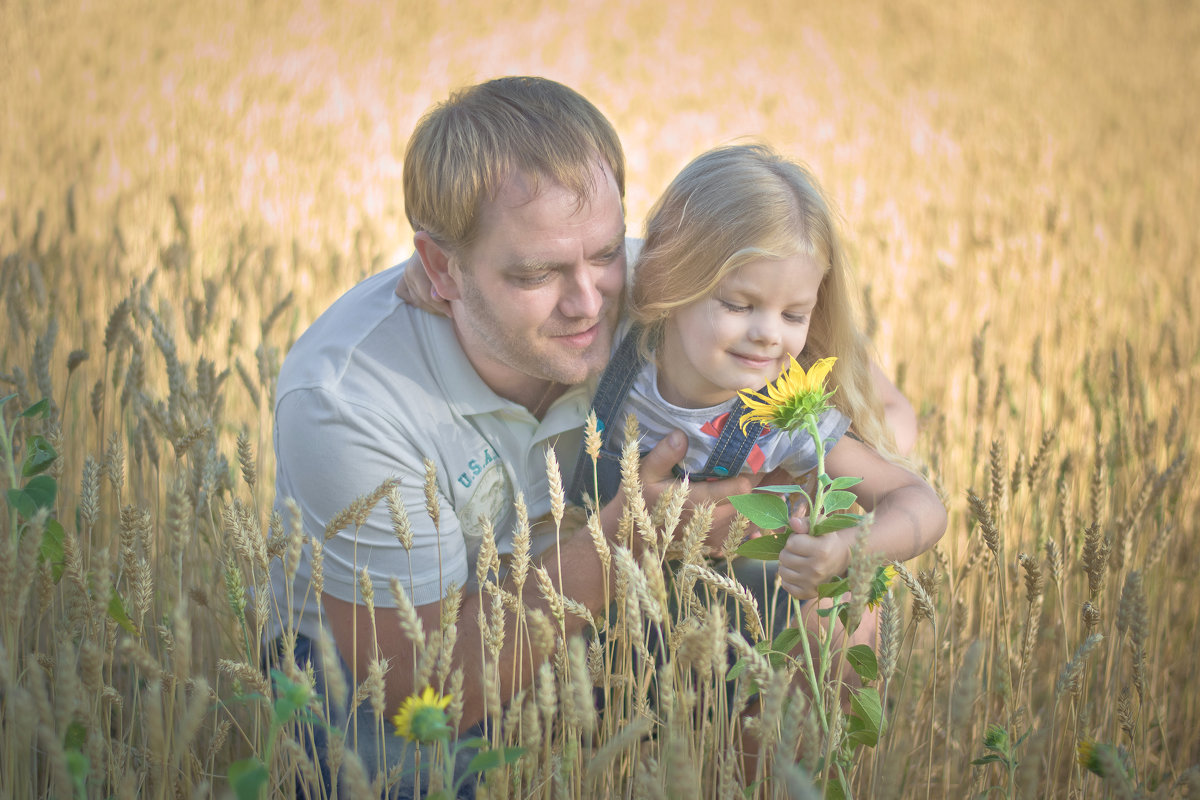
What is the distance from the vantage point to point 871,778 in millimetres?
1424

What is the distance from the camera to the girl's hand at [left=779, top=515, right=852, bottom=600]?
1304 millimetres

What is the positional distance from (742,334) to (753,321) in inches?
1.3

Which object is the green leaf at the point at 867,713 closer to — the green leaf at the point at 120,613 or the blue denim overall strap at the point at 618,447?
the blue denim overall strap at the point at 618,447

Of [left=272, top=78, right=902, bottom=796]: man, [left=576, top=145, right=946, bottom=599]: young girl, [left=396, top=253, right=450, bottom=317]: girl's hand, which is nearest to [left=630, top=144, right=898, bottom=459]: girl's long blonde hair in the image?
[left=576, top=145, right=946, bottom=599]: young girl

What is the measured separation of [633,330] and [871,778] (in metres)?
1.03

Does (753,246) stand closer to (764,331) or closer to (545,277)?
(764,331)

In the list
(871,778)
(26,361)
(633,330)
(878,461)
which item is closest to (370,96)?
(26,361)

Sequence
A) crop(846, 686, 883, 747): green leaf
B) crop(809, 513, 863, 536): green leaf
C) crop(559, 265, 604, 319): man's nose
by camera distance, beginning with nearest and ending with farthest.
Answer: crop(809, 513, 863, 536): green leaf
crop(846, 686, 883, 747): green leaf
crop(559, 265, 604, 319): man's nose

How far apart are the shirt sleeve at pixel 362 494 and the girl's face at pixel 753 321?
601mm

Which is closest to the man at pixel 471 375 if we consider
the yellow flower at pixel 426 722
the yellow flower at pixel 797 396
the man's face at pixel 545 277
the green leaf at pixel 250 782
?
the man's face at pixel 545 277

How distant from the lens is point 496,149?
1.93 meters

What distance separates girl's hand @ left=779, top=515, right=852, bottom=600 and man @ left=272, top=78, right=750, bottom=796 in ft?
1.48

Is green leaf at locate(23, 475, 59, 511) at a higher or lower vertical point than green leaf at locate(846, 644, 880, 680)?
higher

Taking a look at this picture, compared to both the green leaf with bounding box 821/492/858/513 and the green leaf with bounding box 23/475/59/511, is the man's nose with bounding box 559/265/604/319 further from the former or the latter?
the green leaf with bounding box 23/475/59/511
